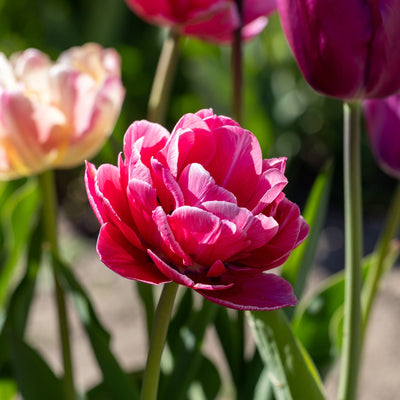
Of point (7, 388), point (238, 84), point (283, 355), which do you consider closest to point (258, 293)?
point (283, 355)

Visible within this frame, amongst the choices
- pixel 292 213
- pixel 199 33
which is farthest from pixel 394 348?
pixel 292 213

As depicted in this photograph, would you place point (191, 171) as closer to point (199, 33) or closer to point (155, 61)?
point (199, 33)

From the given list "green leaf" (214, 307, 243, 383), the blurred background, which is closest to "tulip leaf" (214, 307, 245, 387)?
"green leaf" (214, 307, 243, 383)

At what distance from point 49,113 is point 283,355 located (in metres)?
0.25

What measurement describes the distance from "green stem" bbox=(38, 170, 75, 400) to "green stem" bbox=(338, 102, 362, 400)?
198 millimetres

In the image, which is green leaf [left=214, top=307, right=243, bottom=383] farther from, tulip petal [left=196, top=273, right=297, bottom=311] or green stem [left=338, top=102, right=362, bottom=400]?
tulip petal [left=196, top=273, right=297, bottom=311]

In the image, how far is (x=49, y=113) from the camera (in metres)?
0.56

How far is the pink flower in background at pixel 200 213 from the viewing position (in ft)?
1.05

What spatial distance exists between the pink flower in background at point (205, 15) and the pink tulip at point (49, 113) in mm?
65

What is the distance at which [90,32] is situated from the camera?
2434 mm

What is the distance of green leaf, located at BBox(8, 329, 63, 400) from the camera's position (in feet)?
1.87

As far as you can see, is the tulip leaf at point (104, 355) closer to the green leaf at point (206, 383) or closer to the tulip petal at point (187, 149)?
the green leaf at point (206, 383)

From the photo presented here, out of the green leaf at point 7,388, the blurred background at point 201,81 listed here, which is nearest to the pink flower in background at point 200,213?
the green leaf at point 7,388

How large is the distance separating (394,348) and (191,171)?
138cm
